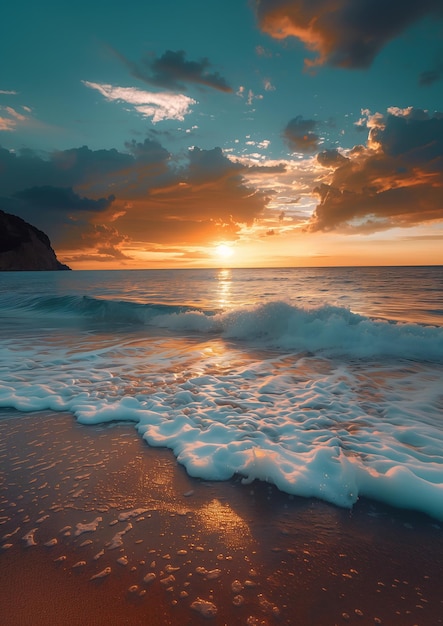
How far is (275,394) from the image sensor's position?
5.28 metres

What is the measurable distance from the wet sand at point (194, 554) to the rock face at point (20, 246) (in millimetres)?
132411

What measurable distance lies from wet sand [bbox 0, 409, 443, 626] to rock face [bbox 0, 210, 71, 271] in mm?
132411

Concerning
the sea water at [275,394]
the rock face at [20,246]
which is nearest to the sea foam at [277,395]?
the sea water at [275,394]

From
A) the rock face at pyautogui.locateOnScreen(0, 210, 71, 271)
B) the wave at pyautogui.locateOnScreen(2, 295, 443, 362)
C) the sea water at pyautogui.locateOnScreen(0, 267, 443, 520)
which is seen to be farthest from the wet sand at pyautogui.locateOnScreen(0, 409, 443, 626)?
the rock face at pyautogui.locateOnScreen(0, 210, 71, 271)

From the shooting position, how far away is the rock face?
112m

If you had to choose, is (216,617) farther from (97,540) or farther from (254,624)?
(97,540)

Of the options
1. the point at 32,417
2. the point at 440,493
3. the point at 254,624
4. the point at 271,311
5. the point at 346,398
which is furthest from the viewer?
the point at 271,311

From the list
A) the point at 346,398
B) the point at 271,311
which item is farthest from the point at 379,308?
the point at 346,398

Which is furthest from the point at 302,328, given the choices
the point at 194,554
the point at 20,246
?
the point at 20,246

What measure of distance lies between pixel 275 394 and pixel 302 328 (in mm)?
5692

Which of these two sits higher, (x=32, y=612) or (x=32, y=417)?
(x=32, y=612)

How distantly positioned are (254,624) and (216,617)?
0.66ft

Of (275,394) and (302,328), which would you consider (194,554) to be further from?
(302,328)

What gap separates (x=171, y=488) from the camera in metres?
2.84
